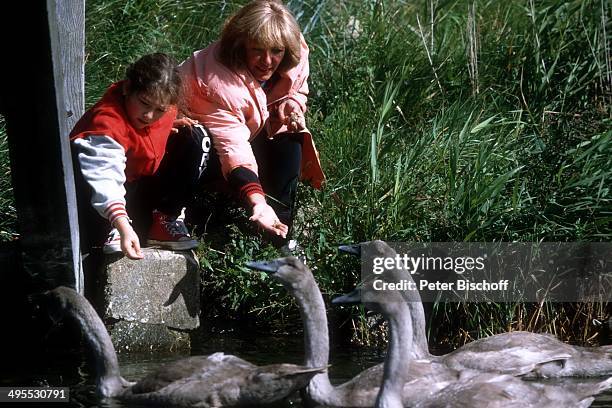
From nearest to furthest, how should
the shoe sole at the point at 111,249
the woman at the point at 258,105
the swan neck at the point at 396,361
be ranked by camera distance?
the swan neck at the point at 396,361 → the shoe sole at the point at 111,249 → the woman at the point at 258,105

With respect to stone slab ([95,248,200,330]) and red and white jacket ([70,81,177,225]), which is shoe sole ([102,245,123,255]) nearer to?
stone slab ([95,248,200,330])

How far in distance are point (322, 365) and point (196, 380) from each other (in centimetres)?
59

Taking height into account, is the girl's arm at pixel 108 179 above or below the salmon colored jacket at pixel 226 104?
below

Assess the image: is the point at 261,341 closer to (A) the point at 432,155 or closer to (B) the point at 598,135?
(A) the point at 432,155

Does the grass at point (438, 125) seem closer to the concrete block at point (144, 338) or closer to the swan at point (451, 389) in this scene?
the concrete block at point (144, 338)

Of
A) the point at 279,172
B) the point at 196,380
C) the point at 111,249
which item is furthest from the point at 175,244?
the point at 196,380

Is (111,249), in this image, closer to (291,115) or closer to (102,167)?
(102,167)

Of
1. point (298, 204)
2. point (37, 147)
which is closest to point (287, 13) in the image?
point (298, 204)

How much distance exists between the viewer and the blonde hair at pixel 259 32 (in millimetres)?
6676

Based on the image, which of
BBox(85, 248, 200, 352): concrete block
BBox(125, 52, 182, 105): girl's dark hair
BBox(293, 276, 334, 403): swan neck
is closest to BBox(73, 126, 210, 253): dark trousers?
BBox(85, 248, 200, 352): concrete block

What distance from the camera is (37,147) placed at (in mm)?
5695

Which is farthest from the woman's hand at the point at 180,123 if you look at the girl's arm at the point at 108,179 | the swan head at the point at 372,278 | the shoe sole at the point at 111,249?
the swan head at the point at 372,278

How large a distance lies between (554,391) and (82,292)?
8.89ft

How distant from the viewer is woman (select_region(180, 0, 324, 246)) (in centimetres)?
661
